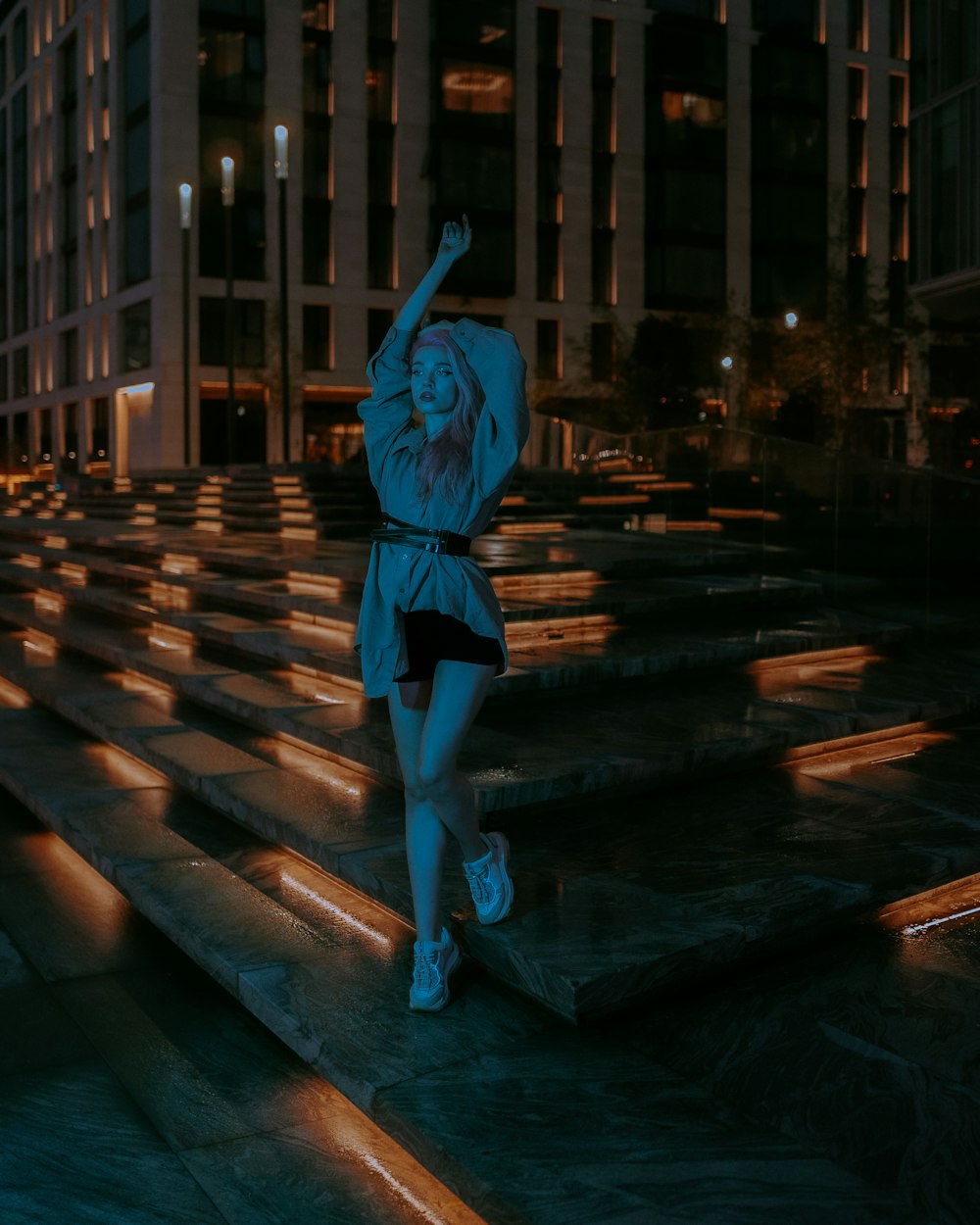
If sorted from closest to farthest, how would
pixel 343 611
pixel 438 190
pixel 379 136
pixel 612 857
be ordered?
pixel 612 857, pixel 343 611, pixel 379 136, pixel 438 190

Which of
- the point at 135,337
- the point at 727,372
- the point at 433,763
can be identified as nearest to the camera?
the point at 433,763

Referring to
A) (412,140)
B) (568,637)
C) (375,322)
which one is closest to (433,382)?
(568,637)

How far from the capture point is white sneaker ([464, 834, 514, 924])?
4.23m

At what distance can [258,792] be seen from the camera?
5961 mm

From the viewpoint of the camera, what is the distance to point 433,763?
3844 millimetres

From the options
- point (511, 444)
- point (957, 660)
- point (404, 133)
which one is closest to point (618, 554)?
point (957, 660)

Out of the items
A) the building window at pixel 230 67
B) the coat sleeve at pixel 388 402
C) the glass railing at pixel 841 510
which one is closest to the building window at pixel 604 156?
the building window at pixel 230 67

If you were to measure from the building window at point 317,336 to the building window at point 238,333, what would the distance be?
1660 mm

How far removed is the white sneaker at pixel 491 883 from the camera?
13.9ft

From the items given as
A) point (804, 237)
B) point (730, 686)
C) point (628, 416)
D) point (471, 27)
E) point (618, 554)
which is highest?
point (471, 27)

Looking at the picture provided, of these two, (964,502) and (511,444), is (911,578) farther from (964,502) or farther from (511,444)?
(511,444)

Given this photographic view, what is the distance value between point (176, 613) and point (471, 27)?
4110 cm

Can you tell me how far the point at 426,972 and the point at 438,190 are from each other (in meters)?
44.5

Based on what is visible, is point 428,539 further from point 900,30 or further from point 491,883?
point 900,30
